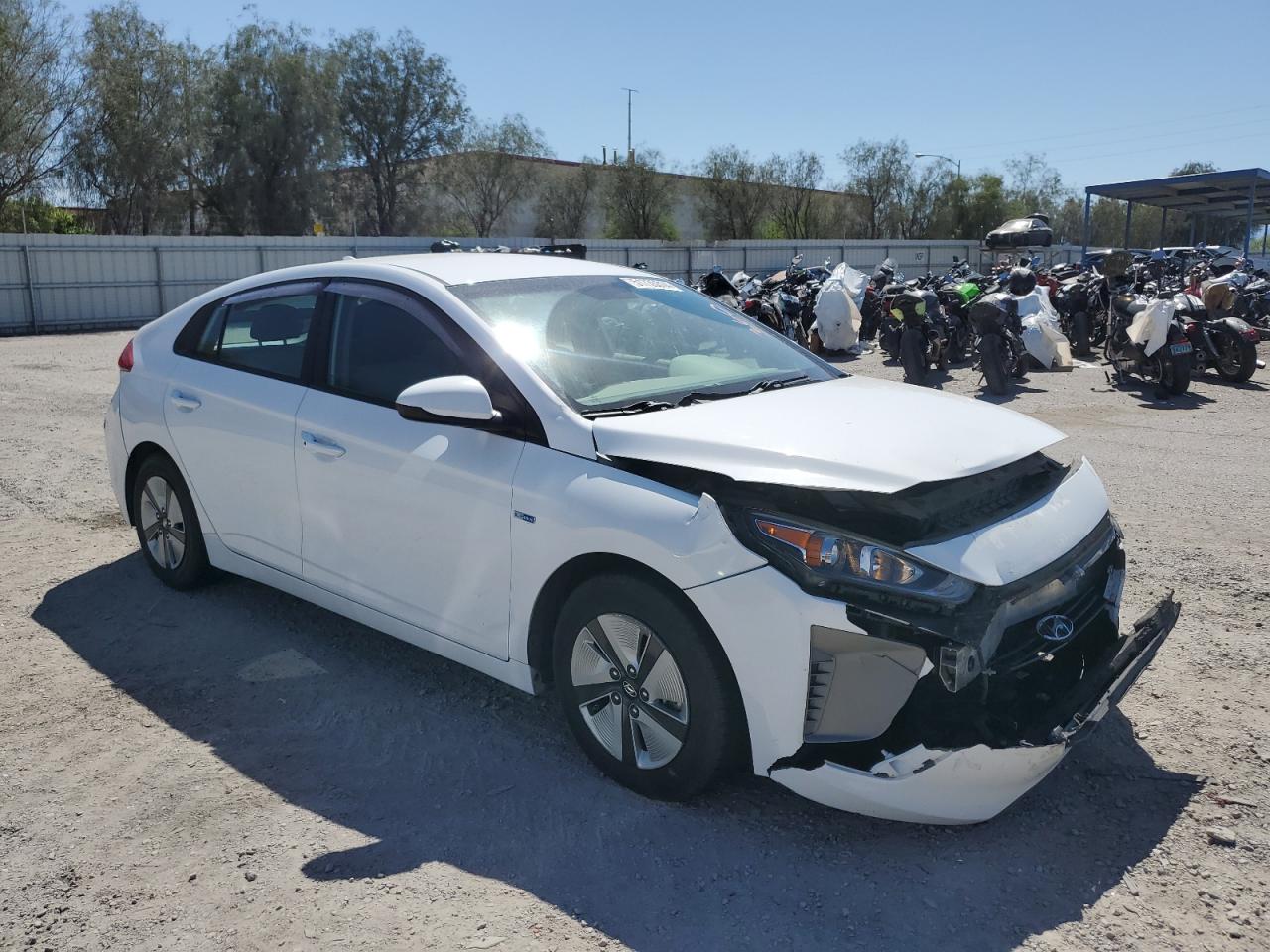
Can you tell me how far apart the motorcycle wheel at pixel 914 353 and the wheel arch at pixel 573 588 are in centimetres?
1071

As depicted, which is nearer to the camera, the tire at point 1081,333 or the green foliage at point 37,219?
the tire at point 1081,333

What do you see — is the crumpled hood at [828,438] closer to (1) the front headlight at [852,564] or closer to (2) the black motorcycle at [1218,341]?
(1) the front headlight at [852,564]

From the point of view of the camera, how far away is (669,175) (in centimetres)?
5472

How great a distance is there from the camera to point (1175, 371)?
11.7m

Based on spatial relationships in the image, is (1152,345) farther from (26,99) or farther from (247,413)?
(26,99)

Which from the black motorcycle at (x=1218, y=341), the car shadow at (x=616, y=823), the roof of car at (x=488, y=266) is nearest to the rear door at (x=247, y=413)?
the roof of car at (x=488, y=266)

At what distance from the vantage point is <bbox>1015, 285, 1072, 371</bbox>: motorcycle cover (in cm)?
1325

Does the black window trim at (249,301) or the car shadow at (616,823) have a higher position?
the black window trim at (249,301)

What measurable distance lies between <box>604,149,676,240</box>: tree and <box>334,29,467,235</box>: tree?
27.6 feet

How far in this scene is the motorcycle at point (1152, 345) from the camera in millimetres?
11688

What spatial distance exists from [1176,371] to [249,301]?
412 inches

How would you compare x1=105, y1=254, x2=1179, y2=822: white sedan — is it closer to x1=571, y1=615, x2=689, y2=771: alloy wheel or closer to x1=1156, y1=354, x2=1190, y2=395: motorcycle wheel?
x1=571, y1=615, x2=689, y2=771: alloy wheel

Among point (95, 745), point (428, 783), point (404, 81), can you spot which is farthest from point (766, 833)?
point (404, 81)

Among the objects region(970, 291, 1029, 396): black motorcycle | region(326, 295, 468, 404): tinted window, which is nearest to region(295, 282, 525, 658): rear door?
region(326, 295, 468, 404): tinted window
